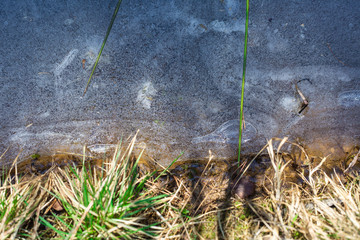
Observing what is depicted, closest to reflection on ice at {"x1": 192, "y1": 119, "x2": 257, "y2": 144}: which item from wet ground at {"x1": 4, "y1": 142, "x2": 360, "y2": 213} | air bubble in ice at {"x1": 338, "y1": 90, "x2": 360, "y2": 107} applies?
wet ground at {"x1": 4, "y1": 142, "x2": 360, "y2": 213}

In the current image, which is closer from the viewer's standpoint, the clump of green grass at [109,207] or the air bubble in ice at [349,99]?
the clump of green grass at [109,207]

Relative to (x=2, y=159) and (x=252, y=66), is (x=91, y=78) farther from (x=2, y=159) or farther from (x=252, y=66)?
(x=252, y=66)

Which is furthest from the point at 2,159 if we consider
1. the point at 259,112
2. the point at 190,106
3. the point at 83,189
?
the point at 259,112

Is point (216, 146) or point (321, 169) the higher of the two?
point (216, 146)

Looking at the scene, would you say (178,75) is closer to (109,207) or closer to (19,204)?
(109,207)

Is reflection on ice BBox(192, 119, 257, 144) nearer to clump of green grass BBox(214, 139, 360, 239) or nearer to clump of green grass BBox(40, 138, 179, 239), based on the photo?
clump of green grass BBox(214, 139, 360, 239)

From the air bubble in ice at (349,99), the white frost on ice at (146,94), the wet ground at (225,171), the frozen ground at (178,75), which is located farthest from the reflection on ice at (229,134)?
the air bubble in ice at (349,99)

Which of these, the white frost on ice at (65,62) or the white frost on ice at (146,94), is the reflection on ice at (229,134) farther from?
the white frost on ice at (65,62)
